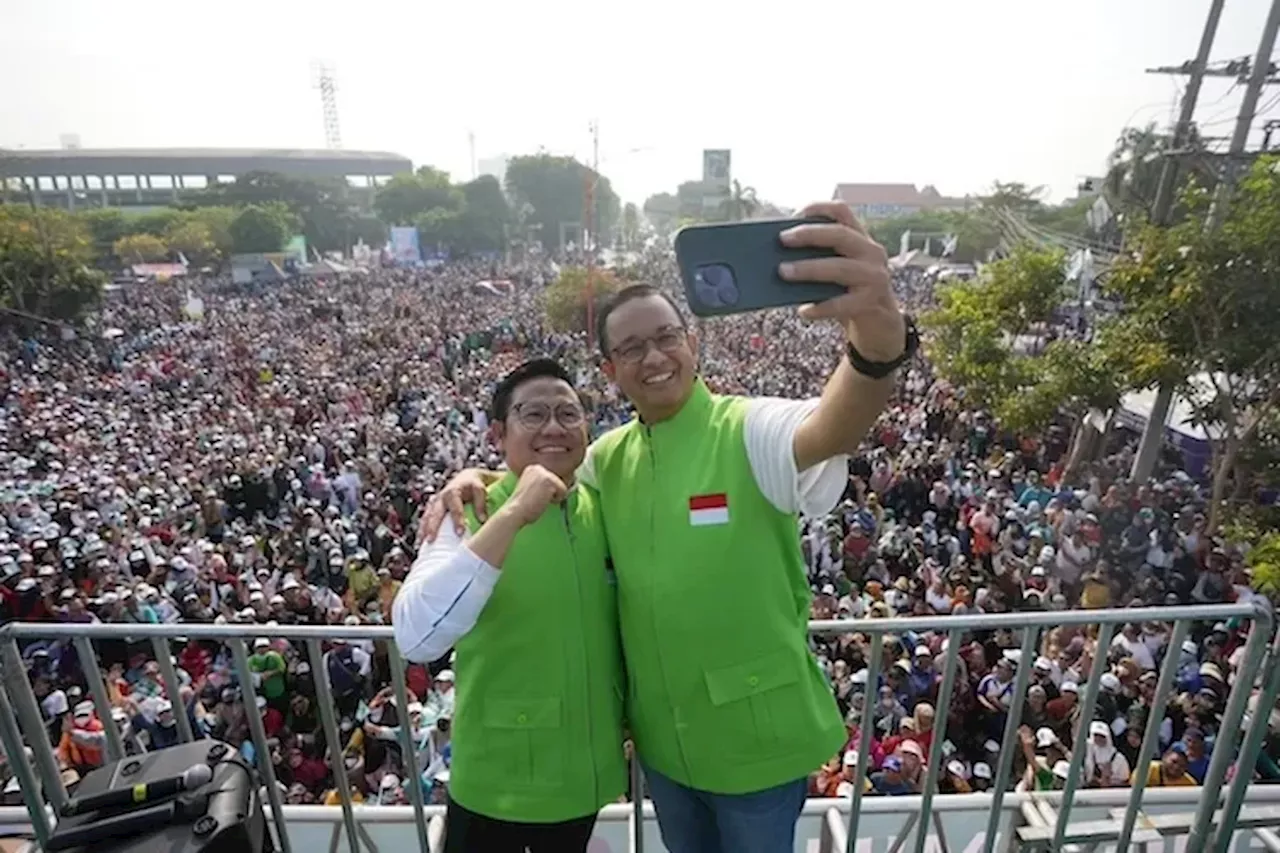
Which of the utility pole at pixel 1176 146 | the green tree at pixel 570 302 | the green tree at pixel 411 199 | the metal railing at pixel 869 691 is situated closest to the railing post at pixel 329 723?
the metal railing at pixel 869 691

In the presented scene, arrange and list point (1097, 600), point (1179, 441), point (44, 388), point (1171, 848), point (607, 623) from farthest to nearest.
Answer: point (44, 388) → point (1179, 441) → point (1097, 600) → point (1171, 848) → point (607, 623)

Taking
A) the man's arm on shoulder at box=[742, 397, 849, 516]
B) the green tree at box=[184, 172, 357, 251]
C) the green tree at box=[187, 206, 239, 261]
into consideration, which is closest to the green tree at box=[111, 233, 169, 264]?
the green tree at box=[187, 206, 239, 261]

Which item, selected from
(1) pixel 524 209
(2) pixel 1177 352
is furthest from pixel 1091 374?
(1) pixel 524 209

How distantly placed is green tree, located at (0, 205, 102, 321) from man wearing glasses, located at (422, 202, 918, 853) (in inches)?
1167

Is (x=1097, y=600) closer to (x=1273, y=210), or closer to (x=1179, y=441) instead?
(x=1273, y=210)

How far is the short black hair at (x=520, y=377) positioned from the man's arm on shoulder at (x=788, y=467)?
15.7 inches

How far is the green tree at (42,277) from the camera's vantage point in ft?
81.0

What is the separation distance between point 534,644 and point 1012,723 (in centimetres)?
126

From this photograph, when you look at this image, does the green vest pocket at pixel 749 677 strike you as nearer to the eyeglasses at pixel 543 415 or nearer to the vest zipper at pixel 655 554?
the vest zipper at pixel 655 554

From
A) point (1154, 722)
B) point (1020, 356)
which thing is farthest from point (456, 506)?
point (1020, 356)

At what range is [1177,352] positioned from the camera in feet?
28.0

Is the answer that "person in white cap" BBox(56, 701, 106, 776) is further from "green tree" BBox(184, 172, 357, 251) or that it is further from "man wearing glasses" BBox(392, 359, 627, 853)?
"green tree" BBox(184, 172, 357, 251)

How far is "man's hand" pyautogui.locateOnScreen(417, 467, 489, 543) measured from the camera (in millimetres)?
1601

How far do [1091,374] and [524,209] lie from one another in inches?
2874
